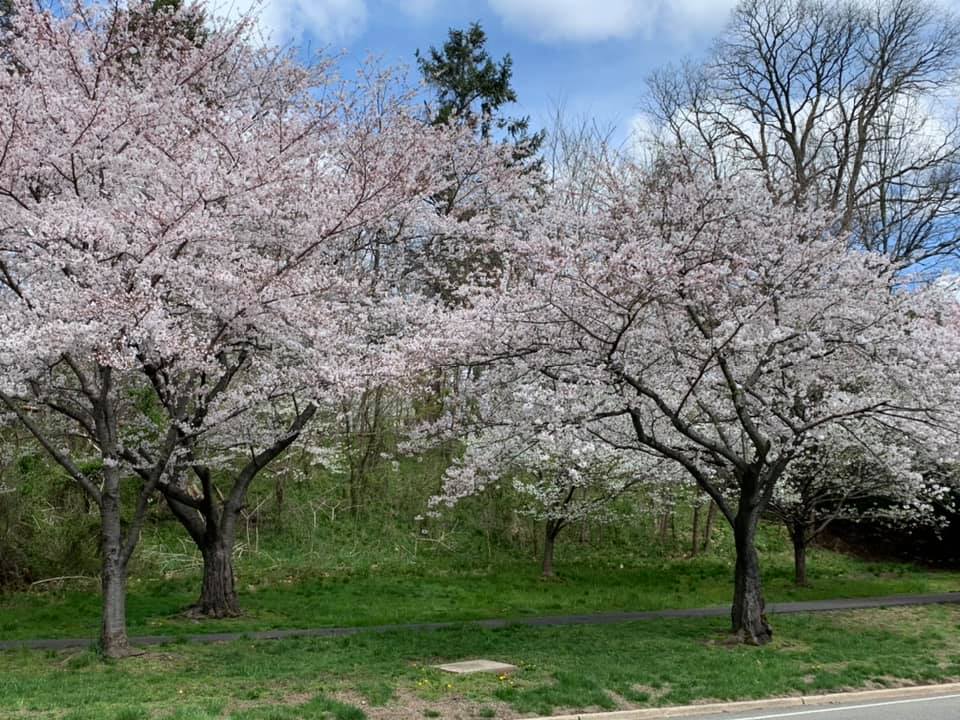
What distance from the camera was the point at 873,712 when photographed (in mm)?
8500

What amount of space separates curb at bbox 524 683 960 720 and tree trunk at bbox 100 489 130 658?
545cm

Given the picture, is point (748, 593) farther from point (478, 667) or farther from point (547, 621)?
point (478, 667)

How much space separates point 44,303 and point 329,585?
9594mm

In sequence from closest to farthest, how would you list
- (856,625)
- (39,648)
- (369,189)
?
(39,648) → (369,189) → (856,625)

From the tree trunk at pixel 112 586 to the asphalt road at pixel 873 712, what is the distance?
6660 mm

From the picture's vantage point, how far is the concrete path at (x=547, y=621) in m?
11.8

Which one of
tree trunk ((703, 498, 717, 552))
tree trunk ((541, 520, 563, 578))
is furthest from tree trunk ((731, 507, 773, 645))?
tree trunk ((703, 498, 717, 552))

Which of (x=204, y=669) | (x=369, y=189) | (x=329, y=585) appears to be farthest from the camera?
(x=329, y=585)

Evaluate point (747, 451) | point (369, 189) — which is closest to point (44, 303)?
point (369, 189)

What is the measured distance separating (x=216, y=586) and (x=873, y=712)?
9.90 m

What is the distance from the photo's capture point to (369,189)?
1228cm

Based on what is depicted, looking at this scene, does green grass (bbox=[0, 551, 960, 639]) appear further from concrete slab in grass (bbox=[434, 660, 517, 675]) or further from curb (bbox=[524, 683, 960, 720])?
curb (bbox=[524, 683, 960, 720])

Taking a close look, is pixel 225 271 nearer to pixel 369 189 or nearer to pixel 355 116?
pixel 369 189

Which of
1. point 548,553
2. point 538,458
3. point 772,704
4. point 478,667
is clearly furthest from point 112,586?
point 548,553
